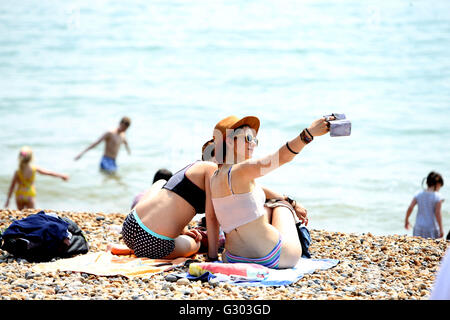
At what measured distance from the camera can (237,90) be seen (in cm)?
1825

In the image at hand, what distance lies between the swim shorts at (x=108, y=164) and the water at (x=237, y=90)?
30 centimetres

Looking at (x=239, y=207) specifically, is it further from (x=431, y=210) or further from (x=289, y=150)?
(x=431, y=210)

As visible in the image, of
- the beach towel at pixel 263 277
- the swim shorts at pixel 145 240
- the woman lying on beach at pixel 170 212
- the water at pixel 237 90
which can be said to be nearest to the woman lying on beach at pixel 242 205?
the beach towel at pixel 263 277

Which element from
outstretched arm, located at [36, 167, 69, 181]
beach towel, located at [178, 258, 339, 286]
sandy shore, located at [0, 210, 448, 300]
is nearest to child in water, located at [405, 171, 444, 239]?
sandy shore, located at [0, 210, 448, 300]

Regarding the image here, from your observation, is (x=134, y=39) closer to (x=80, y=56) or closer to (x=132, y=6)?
(x=80, y=56)

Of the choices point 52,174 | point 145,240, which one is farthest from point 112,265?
point 52,174

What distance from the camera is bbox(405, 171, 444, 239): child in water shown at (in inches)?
301

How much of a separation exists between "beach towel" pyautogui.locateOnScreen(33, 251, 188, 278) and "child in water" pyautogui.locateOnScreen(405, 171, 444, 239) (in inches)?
151

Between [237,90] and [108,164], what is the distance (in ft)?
22.6

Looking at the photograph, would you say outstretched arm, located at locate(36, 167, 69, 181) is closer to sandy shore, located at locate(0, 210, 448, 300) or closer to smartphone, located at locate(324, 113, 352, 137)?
sandy shore, located at locate(0, 210, 448, 300)

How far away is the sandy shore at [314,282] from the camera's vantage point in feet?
13.4

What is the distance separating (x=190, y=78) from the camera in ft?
63.8

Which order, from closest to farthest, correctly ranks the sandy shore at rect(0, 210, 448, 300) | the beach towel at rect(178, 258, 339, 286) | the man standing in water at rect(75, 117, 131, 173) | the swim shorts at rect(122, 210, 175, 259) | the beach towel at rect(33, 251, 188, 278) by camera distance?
the sandy shore at rect(0, 210, 448, 300)
the beach towel at rect(178, 258, 339, 286)
the beach towel at rect(33, 251, 188, 278)
the swim shorts at rect(122, 210, 175, 259)
the man standing in water at rect(75, 117, 131, 173)

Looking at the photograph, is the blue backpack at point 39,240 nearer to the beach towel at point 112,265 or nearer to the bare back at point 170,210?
the beach towel at point 112,265
